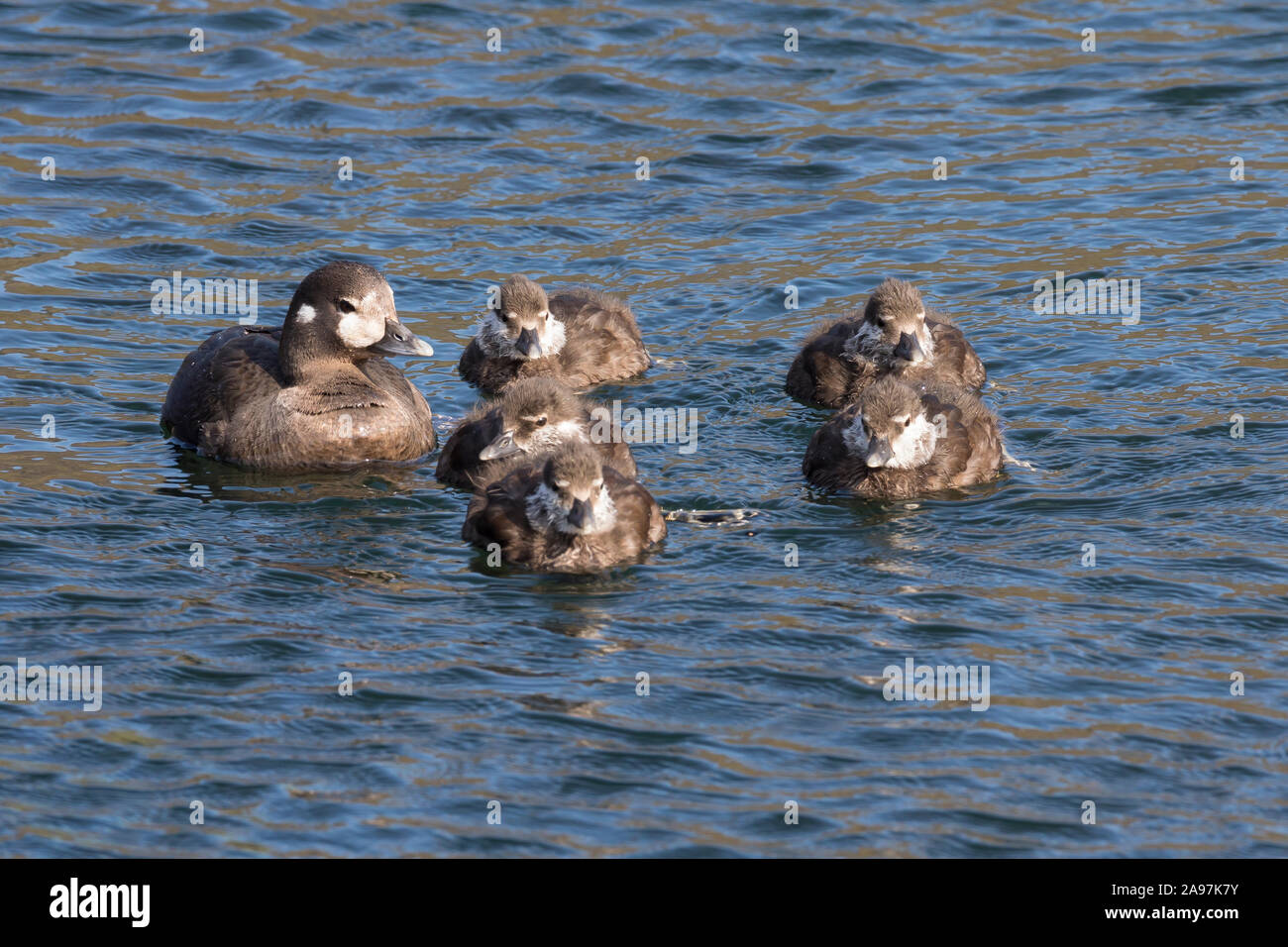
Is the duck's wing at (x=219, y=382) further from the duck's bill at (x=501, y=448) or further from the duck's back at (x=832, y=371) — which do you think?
the duck's back at (x=832, y=371)

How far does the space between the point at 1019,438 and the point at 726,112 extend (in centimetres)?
→ 815

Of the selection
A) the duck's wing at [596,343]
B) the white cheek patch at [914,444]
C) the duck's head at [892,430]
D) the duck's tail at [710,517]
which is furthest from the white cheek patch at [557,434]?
the duck's wing at [596,343]

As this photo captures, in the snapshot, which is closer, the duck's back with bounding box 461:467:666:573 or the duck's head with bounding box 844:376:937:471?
the duck's back with bounding box 461:467:666:573

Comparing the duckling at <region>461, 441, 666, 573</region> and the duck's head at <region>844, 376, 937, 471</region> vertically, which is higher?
the duck's head at <region>844, 376, 937, 471</region>

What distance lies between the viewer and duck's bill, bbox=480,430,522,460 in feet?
36.4

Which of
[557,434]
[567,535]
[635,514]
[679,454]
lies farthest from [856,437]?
[567,535]

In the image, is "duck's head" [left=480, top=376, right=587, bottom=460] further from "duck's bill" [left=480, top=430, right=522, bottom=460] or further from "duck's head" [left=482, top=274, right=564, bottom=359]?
"duck's head" [left=482, top=274, right=564, bottom=359]

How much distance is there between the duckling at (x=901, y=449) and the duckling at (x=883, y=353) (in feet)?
2.90

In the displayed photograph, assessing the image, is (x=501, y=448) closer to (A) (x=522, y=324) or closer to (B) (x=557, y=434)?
(B) (x=557, y=434)

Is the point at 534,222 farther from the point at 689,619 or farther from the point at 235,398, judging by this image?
the point at 689,619

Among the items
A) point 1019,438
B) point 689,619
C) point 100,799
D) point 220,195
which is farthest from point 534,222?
point 100,799

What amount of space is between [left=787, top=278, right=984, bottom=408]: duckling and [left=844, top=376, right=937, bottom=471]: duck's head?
3.05ft

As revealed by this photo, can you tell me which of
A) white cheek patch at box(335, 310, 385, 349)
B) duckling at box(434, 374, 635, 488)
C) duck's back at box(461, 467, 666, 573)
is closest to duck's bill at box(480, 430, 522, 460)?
duckling at box(434, 374, 635, 488)
